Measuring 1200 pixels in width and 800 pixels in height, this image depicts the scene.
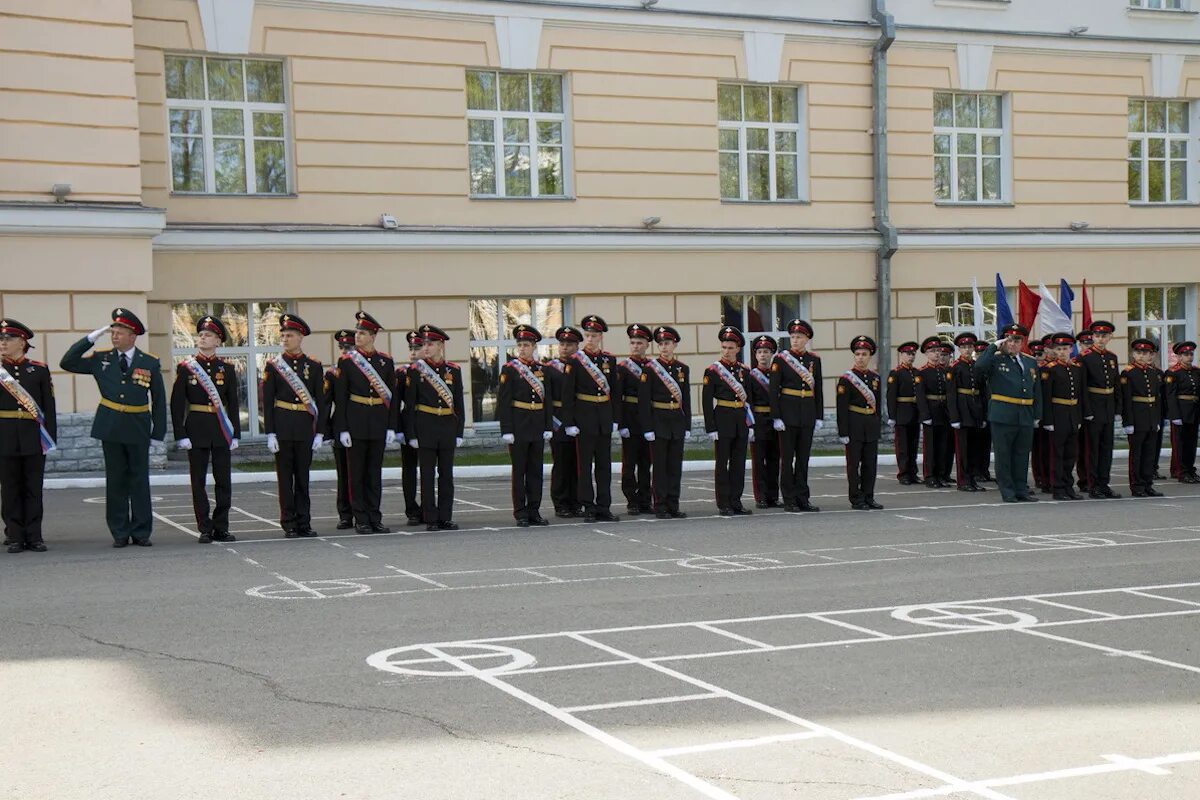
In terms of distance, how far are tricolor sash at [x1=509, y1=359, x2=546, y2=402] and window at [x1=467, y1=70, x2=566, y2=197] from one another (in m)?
8.34

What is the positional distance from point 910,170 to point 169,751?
2044 cm

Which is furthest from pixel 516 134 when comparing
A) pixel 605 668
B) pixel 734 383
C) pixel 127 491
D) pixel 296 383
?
pixel 605 668

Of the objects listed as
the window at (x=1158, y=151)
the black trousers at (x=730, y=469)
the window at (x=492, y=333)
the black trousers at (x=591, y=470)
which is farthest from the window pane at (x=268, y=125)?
the window at (x=1158, y=151)

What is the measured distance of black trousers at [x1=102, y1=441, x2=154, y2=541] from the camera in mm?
12367

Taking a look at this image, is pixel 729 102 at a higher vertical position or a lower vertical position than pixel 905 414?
higher

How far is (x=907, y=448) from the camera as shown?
1869 centimetres

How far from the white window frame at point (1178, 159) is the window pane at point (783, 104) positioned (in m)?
6.42

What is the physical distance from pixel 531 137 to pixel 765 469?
28.2 ft

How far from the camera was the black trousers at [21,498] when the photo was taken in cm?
1217

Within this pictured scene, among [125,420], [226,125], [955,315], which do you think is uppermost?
[226,125]

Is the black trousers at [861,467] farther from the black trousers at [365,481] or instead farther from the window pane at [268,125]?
the window pane at [268,125]

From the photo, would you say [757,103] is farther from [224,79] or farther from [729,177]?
[224,79]

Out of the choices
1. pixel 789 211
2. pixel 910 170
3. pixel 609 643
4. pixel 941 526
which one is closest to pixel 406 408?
pixel 941 526

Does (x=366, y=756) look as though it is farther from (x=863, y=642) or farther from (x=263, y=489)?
(x=263, y=489)
